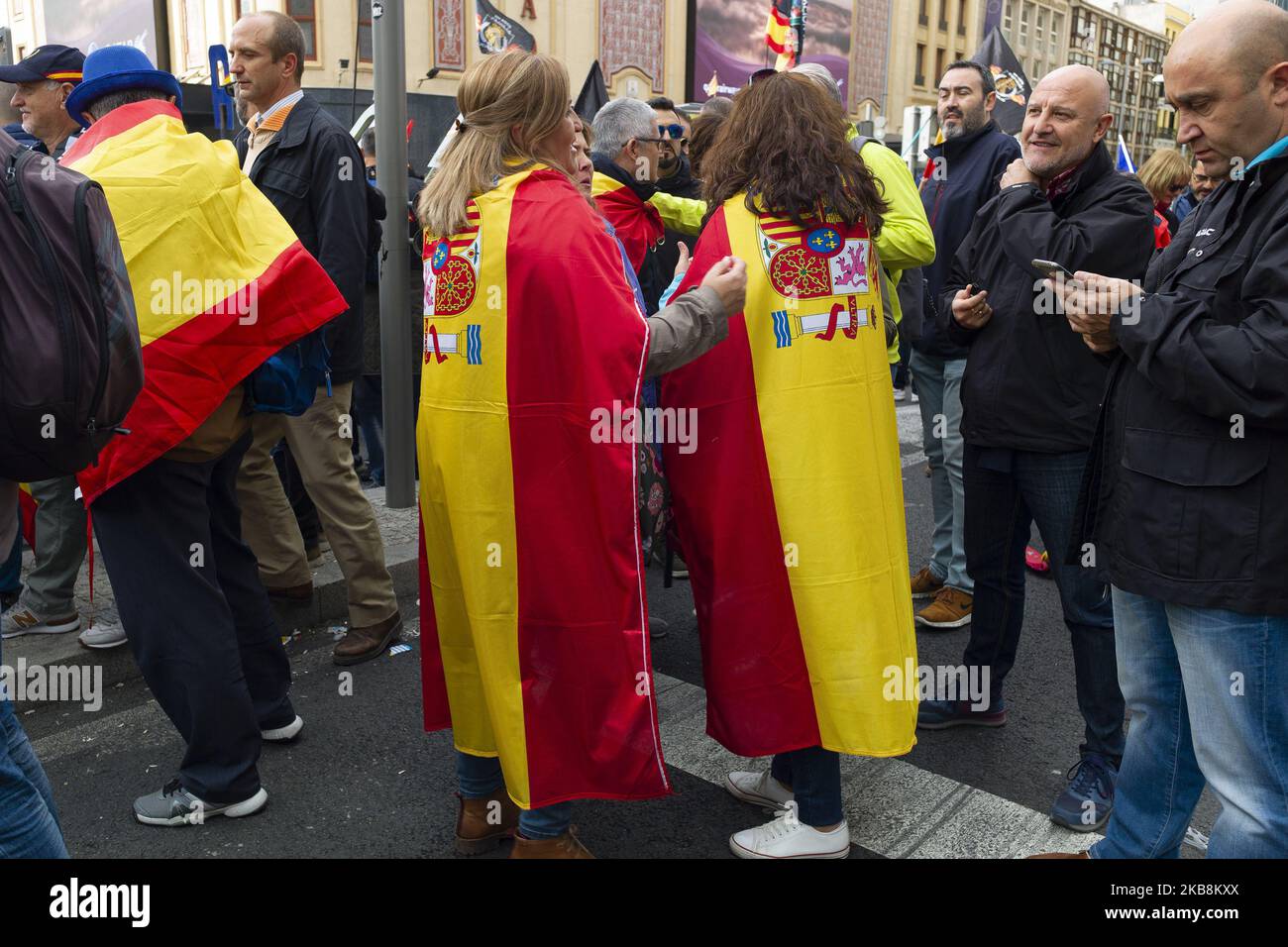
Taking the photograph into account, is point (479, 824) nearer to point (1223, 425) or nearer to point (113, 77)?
point (1223, 425)

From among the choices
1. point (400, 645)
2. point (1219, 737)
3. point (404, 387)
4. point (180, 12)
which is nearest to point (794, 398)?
point (1219, 737)

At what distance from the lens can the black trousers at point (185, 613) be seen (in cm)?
289

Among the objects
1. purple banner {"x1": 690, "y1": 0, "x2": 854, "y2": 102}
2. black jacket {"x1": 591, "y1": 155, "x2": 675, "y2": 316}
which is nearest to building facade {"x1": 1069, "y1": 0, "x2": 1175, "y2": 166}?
purple banner {"x1": 690, "y1": 0, "x2": 854, "y2": 102}

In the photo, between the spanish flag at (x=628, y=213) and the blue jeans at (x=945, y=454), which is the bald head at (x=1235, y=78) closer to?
the spanish flag at (x=628, y=213)

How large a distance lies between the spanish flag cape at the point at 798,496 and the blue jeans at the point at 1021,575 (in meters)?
0.65

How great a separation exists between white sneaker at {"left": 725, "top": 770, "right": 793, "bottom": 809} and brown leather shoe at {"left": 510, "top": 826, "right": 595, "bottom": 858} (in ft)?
2.20

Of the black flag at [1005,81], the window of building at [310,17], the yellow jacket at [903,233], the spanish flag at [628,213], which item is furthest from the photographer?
the window of building at [310,17]

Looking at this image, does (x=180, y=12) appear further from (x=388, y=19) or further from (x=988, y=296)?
(x=988, y=296)

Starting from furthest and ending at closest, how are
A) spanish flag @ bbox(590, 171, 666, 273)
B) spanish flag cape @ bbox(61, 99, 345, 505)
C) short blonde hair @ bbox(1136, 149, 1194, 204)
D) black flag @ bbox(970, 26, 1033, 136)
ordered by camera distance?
black flag @ bbox(970, 26, 1033, 136) → short blonde hair @ bbox(1136, 149, 1194, 204) → spanish flag @ bbox(590, 171, 666, 273) → spanish flag cape @ bbox(61, 99, 345, 505)

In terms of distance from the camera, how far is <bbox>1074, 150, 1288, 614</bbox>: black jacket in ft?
6.45

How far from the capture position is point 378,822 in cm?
308

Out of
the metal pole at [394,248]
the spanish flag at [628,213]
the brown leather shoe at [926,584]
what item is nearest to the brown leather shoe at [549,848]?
the spanish flag at [628,213]

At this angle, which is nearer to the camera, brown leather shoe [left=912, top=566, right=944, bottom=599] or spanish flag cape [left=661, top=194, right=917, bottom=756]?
spanish flag cape [left=661, top=194, right=917, bottom=756]

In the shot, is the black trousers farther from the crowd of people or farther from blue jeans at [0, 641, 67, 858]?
blue jeans at [0, 641, 67, 858]
